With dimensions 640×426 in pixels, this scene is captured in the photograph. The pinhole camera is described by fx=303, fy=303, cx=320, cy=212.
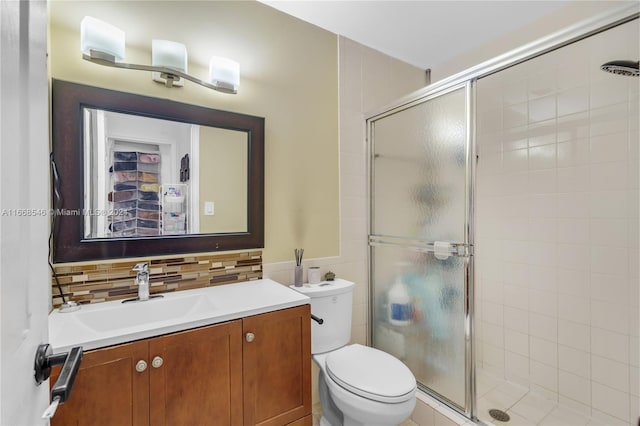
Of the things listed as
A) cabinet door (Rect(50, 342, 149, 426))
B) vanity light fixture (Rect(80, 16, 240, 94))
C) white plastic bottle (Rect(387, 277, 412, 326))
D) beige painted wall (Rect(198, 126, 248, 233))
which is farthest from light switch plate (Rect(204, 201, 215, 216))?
white plastic bottle (Rect(387, 277, 412, 326))

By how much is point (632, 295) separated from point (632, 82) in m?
1.10

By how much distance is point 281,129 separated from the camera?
5.89 ft

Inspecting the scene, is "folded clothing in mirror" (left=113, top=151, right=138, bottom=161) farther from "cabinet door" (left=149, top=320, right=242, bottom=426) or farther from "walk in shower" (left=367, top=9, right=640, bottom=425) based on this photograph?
"walk in shower" (left=367, top=9, right=640, bottom=425)

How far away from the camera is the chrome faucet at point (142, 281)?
1325mm

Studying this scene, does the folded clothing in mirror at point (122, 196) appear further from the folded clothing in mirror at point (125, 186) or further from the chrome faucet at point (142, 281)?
the chrome faucet at point (142, 281)

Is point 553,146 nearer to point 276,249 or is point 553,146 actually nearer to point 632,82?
point 632,82

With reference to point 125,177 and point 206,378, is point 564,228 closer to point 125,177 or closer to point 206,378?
point 206,378

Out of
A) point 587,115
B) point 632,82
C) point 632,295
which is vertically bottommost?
point 632,295

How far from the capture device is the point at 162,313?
4.37 ft

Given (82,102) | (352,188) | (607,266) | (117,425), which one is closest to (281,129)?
(352,188)

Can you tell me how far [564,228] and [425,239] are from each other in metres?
0.88

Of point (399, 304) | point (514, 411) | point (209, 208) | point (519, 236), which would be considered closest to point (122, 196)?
point (209, 208)

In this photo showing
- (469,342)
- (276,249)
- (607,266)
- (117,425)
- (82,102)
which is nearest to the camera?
(117,425)

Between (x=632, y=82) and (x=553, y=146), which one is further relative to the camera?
(x=553, y=146)
